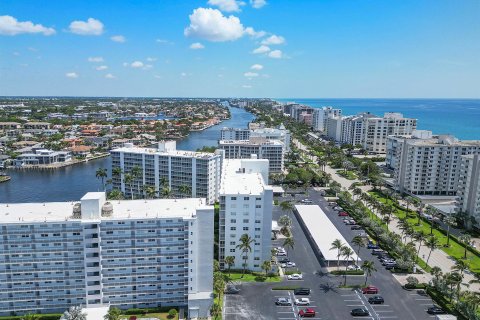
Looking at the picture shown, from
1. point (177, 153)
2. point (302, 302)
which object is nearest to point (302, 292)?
point (302, 302)

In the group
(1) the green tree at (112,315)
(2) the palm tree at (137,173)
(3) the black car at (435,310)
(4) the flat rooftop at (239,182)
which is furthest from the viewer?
(2) the palm tree at (137,173)

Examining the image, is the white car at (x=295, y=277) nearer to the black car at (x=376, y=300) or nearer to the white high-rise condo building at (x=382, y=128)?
the black car at (x=376, y=300)

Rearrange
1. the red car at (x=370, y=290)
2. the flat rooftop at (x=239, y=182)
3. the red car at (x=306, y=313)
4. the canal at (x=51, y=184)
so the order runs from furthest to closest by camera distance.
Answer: the canal at (x=51, y=184)
the flat rooftop at (x=239, y=182)
the red car at (x=370, y=290)
the red car at (x=306, y=313)

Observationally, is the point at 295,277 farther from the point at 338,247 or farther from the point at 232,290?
the point at 232,290

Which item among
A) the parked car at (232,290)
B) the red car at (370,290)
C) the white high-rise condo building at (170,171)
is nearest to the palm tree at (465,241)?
the red car at (370,290)

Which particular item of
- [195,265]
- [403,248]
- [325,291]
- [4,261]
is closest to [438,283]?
[403,248]
